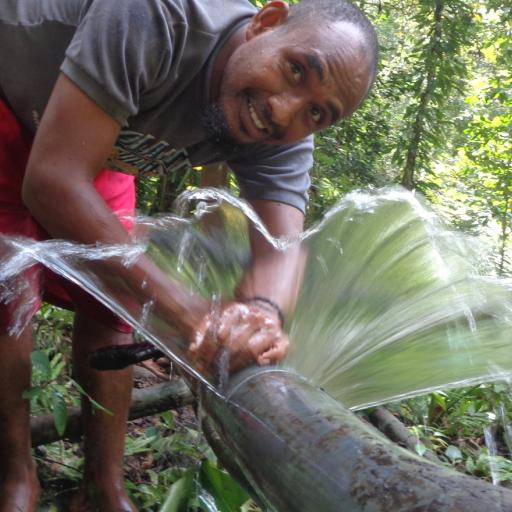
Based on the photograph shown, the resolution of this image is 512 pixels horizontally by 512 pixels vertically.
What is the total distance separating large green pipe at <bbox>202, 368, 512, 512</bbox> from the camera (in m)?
0.89

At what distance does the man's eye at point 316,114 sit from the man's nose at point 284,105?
2.3 inches

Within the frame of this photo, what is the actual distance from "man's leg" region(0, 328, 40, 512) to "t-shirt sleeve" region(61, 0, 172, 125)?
2.52ft

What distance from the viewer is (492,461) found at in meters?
3.04

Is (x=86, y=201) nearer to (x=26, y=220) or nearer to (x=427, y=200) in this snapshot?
(x=26, y=220)

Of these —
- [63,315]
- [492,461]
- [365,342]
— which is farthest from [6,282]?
[492,461]

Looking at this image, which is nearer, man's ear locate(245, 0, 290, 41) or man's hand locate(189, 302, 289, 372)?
man's hand locate(189, 302, 289, 372)

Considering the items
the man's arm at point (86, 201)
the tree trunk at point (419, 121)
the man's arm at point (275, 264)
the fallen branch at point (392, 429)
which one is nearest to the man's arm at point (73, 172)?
the man's arm at point (86, 201)

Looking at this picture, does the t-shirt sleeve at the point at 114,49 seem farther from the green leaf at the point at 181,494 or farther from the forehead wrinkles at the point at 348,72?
the green leaf at the point at 181,494

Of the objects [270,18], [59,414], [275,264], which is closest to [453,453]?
[275,264]

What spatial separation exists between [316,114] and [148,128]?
1.59ft

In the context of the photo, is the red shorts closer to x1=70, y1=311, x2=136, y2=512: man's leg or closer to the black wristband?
x1=70, y1=311, x2=136, y2=512: man's leg

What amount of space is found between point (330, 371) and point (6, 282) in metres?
0.87

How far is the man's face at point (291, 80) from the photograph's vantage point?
188cm

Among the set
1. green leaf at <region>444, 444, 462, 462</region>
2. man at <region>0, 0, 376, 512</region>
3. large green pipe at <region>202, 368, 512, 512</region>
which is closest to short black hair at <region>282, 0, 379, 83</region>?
man at <region>0, 0, 376, 512</region>
